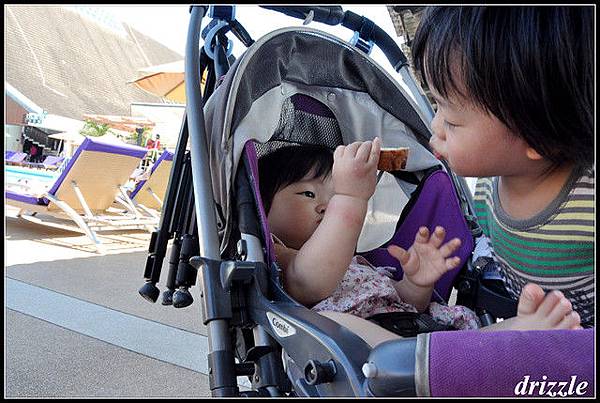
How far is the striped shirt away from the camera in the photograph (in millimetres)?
915

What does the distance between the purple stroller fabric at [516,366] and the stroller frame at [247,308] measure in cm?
3

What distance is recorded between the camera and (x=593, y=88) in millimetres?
763

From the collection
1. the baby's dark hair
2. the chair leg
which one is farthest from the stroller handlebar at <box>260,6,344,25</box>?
the chair leg

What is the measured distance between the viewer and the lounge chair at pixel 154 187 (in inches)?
223

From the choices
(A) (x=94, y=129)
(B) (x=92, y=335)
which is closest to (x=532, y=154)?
(B) (x=92, y=335)

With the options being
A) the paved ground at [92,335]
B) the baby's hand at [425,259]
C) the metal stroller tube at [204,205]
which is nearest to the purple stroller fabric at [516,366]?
the metal stroller tube at [204,205]

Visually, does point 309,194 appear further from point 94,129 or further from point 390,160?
point 94,129

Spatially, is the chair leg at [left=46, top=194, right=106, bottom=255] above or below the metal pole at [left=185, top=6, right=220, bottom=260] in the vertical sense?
below

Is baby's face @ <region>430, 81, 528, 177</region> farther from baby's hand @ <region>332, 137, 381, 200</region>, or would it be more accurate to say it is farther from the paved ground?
the paved ground

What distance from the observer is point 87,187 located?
4750mm

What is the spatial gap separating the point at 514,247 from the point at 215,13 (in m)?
1.05

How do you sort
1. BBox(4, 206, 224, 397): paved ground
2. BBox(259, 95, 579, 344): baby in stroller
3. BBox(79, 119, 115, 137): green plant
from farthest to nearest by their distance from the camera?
BBox(79, 119, 115, 137): green plant < BBox(4, 206, 224, 397): paved ground < BBox(259, 95, 579, 344): baby in stroller

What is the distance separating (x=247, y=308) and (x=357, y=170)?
14.3 inches

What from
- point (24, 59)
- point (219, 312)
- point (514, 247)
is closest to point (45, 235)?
point (219, 312)
